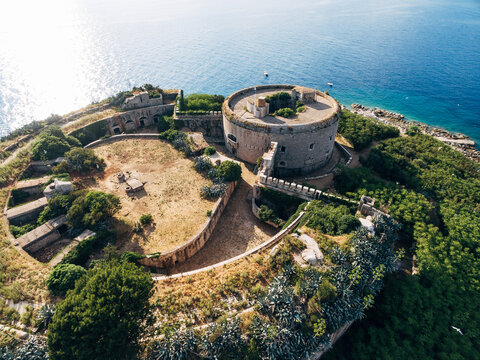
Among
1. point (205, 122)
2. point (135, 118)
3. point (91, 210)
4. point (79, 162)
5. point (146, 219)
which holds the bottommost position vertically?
point (146, 219)

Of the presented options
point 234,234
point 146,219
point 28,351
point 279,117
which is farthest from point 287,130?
point 28,351

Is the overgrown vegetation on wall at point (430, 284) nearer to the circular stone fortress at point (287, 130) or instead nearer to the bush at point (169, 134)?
the circular stone fortress at point (287, 130)

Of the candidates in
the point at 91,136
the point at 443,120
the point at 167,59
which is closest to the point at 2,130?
the point at 91,136

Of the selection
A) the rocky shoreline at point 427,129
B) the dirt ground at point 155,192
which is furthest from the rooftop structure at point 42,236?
the rocky shoreline at point 427,129

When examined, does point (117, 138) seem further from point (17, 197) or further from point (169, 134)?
point (17, 197)

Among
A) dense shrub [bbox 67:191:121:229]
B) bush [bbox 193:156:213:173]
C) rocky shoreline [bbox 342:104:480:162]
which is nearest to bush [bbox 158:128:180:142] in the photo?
bush [bbox 193:156:213:173]

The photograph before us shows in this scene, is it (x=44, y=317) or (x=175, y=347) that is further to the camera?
(x=44, y=317)
